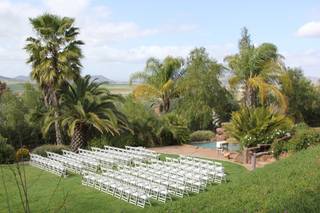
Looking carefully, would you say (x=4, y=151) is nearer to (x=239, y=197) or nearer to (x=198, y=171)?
(x=198, y=171)

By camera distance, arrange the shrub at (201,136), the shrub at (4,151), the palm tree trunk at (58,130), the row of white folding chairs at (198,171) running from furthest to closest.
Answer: the shrub at (201,136) → the palm tree trunk at (58,130) → the shrub at (4,151) → the row of white folding chairs at (198,171)

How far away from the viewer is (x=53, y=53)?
22.6 m

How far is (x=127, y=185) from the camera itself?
1452 centimetres

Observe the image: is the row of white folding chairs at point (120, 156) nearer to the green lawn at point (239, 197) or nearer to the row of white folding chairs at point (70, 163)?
the row of white folding chairs at point (70, 163)

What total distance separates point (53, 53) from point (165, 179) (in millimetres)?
10701

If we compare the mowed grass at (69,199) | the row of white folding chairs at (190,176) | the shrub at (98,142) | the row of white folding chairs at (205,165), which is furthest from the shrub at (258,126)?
the shrub at (98,142)

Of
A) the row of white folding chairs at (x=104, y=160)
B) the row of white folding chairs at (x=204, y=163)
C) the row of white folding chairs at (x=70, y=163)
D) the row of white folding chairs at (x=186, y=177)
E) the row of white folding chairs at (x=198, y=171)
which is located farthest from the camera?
the row of white folding chairs at (x=104, y=160)

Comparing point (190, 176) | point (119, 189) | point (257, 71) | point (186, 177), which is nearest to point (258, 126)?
point (190, 176)

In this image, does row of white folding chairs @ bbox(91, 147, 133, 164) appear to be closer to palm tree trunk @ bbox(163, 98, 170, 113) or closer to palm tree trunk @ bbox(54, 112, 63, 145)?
palm tree trunk @ bbox(54, 112, 63, 145)

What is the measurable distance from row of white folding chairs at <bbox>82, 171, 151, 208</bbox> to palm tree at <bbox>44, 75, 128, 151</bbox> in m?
6.34

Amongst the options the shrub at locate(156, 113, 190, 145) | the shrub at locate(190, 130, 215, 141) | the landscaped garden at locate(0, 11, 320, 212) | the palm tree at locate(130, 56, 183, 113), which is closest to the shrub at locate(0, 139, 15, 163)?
the landscaped garden at locate(0, 11, 320, 212)

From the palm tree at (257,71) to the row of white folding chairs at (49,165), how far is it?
54.5ft

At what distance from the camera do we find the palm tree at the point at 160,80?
1374 inches

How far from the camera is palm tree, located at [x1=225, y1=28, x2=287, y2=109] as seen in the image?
3131cm
